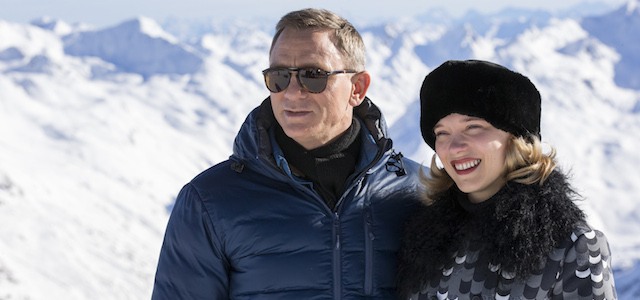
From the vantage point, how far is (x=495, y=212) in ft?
11.9

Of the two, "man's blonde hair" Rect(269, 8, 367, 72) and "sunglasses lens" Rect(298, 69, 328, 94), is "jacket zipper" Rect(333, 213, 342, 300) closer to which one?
"sunglasses lens" Rect(298, 69, 328, 94)

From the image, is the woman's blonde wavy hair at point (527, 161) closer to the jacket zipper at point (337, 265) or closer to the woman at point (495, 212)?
the woman at point (495, 212)

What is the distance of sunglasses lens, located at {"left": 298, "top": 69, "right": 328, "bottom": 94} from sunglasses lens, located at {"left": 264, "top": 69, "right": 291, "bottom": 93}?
3.8 inches

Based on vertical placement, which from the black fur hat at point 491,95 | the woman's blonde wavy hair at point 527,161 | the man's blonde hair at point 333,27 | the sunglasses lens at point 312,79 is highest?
the man's blonde hair at point 333,27

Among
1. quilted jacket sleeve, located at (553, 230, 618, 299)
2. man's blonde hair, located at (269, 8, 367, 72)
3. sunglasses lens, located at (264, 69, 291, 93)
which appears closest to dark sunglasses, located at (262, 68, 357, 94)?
sunglasses lens, located at (264, 69, 291, 93)

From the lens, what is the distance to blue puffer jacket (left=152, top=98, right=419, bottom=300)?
3949 mm

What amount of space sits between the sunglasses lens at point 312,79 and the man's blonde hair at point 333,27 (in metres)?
0.23

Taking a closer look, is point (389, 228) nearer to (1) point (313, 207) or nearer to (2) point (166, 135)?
(1) point (313, 207)

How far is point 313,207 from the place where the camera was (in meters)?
4.03

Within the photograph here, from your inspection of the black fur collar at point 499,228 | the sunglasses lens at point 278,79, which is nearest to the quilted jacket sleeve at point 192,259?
the sunglasses lens at point 278,79

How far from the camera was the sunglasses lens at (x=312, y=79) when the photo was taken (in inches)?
160

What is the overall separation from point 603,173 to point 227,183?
164377 millimetres

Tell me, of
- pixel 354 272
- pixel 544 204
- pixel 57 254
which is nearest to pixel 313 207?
pixel 354 272

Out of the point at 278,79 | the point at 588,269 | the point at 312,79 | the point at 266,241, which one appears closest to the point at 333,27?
the point at 312,79
